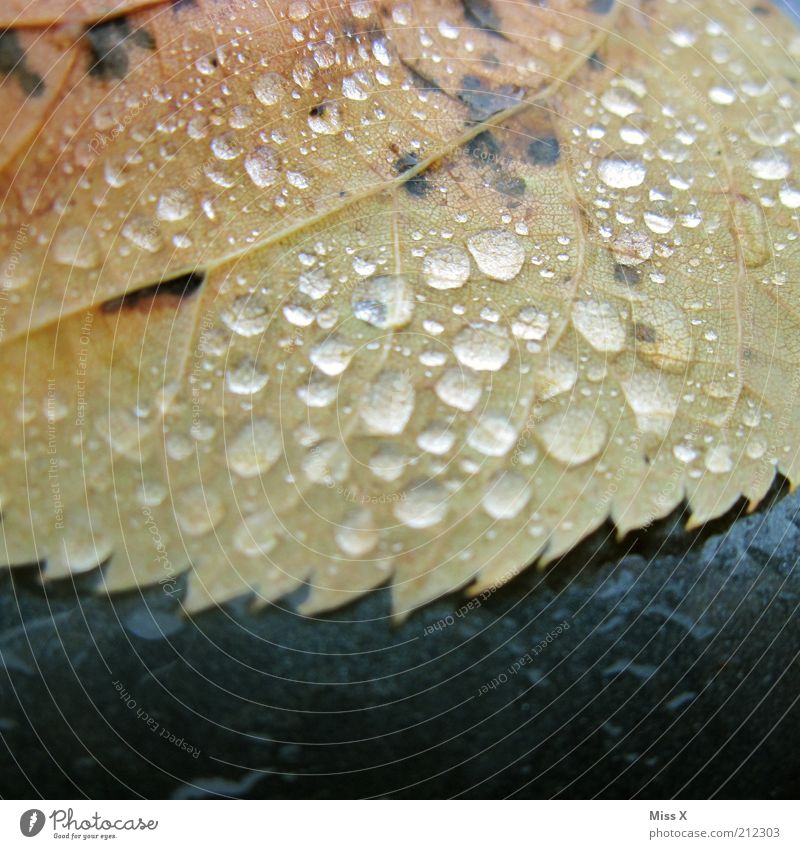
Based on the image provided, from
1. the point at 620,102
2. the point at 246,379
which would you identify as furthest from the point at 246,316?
the point at 620,102

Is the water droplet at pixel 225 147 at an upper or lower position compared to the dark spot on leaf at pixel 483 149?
upper

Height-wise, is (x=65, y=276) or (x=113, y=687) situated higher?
(x=65, y=276)

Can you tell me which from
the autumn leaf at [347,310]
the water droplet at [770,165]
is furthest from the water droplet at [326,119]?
the water droplet at [770,165]

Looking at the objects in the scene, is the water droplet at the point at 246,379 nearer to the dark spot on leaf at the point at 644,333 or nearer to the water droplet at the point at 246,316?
the water droplet at the point at 246,316

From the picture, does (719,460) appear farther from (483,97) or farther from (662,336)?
(483,97)

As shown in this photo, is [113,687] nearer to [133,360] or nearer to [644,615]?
[133,360]

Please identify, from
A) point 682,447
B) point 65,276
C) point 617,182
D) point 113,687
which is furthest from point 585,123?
point 113,687

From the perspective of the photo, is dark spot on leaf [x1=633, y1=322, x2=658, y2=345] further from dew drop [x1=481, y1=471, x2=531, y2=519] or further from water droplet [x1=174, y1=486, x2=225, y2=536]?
water droplet [x1=174, y1=486, x2=225, y2=536]
